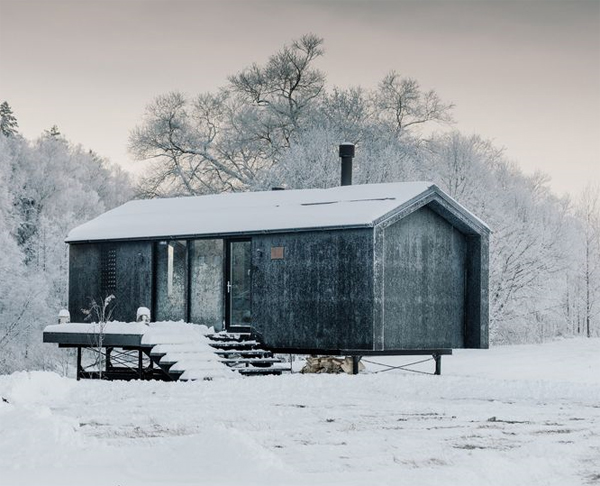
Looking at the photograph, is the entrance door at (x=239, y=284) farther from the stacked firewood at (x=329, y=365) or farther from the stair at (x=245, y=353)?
the stacked firewood at (x=329, y=365)

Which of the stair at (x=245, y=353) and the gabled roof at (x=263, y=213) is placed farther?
the gabled roof at (x=263, y=213)

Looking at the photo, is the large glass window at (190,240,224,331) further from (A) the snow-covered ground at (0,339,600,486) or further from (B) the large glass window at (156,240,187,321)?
(A) the snow-covered ground at (0,339,600,486)

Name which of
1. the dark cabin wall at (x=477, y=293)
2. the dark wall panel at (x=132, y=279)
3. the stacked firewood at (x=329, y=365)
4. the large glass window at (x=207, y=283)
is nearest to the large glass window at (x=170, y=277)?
the dark wall panel at (x=132, y=279)

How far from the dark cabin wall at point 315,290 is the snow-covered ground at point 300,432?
147 cm

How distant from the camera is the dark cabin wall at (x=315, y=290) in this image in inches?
891

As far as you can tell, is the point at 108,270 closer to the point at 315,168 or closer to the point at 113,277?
the point at 113,277

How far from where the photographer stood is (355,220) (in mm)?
22641

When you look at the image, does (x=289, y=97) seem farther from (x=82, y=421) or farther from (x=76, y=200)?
(x=82, y=421)

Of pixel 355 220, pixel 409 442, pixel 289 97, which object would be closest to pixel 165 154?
pixel 289 97

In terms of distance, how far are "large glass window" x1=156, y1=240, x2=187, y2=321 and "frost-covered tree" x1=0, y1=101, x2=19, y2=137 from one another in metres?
36.9

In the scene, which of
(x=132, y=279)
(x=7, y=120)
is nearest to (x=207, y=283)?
(x=132, y=279)

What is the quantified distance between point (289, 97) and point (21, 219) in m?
15.6

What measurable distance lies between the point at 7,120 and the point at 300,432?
5221 cm

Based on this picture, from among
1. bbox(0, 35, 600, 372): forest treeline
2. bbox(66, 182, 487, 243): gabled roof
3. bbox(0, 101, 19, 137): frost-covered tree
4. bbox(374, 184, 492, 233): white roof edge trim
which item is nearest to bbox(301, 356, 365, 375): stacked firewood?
bbox(66, 182, 487, 243): gabled roof
